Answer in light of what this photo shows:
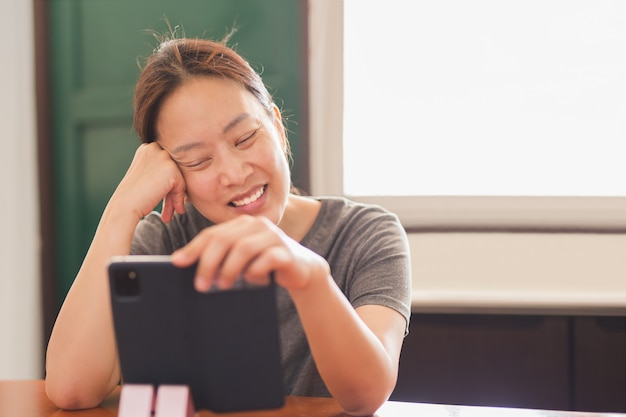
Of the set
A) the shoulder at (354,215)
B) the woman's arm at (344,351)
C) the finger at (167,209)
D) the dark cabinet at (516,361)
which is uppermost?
the finger at (167,209)

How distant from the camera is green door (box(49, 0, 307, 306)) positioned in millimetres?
1975

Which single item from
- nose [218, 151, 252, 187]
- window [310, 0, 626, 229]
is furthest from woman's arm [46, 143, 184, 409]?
window [310, 0, 626, 229]

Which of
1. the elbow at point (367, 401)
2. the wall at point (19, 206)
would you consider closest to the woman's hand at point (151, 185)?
the elbow at point (367, 401)

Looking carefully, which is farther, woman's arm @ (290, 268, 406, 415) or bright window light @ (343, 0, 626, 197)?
bright window light @ (343, 0, 626, 197)

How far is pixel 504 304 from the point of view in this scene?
1.72 m

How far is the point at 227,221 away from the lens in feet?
3.14

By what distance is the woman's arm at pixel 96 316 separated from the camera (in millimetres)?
916

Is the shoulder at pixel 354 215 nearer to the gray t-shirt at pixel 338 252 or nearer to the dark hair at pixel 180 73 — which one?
the gray t-shirt at pixel 338 252

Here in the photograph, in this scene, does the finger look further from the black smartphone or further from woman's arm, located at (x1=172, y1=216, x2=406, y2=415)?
the black smartphone

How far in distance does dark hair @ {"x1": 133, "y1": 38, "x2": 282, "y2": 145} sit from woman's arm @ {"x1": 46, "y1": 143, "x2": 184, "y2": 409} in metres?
0.11

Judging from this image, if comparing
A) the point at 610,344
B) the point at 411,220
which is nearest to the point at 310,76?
the point at 411,220

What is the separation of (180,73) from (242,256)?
739 mm

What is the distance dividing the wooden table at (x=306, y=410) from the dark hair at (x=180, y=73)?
0.52 m

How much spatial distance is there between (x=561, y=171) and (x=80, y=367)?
1497 millimetres
